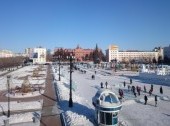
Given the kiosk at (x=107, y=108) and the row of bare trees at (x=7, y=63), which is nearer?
the kiosk at (x=107, y=108)

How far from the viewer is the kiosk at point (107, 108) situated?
15.6 m

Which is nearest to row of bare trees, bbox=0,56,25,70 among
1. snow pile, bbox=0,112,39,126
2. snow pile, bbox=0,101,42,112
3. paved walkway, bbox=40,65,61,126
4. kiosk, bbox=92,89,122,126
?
snow pile, bbox=0,101,42,112

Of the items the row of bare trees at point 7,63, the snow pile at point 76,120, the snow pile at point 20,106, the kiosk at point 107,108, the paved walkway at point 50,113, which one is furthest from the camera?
the row of bare trees at point 7,63

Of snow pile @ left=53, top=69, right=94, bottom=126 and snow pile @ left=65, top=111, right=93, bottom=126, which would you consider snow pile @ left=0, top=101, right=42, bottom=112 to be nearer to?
snow pile @ left=53, top=69, right=94, bottom=126

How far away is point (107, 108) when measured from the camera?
15609 millimetres

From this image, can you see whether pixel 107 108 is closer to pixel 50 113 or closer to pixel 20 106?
pixel 50 113

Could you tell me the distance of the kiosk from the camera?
Answer: 1560cm

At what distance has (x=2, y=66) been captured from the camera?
99625 millimetres

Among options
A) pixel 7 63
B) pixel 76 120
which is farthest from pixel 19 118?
pixel 7 63

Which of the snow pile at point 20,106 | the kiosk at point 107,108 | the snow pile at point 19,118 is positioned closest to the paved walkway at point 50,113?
the snow pile at point 20,106

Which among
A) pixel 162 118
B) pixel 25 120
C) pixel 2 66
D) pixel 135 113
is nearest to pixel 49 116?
pixel 25 120

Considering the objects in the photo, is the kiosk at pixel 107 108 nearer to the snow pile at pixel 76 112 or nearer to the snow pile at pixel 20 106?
the snow pile at pixel 76 112

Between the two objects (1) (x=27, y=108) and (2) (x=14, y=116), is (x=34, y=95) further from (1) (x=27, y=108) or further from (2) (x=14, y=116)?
(2) (x=14, y=116)

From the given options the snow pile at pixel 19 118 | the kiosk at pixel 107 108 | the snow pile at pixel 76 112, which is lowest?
the snow pile at pixel 19 118
